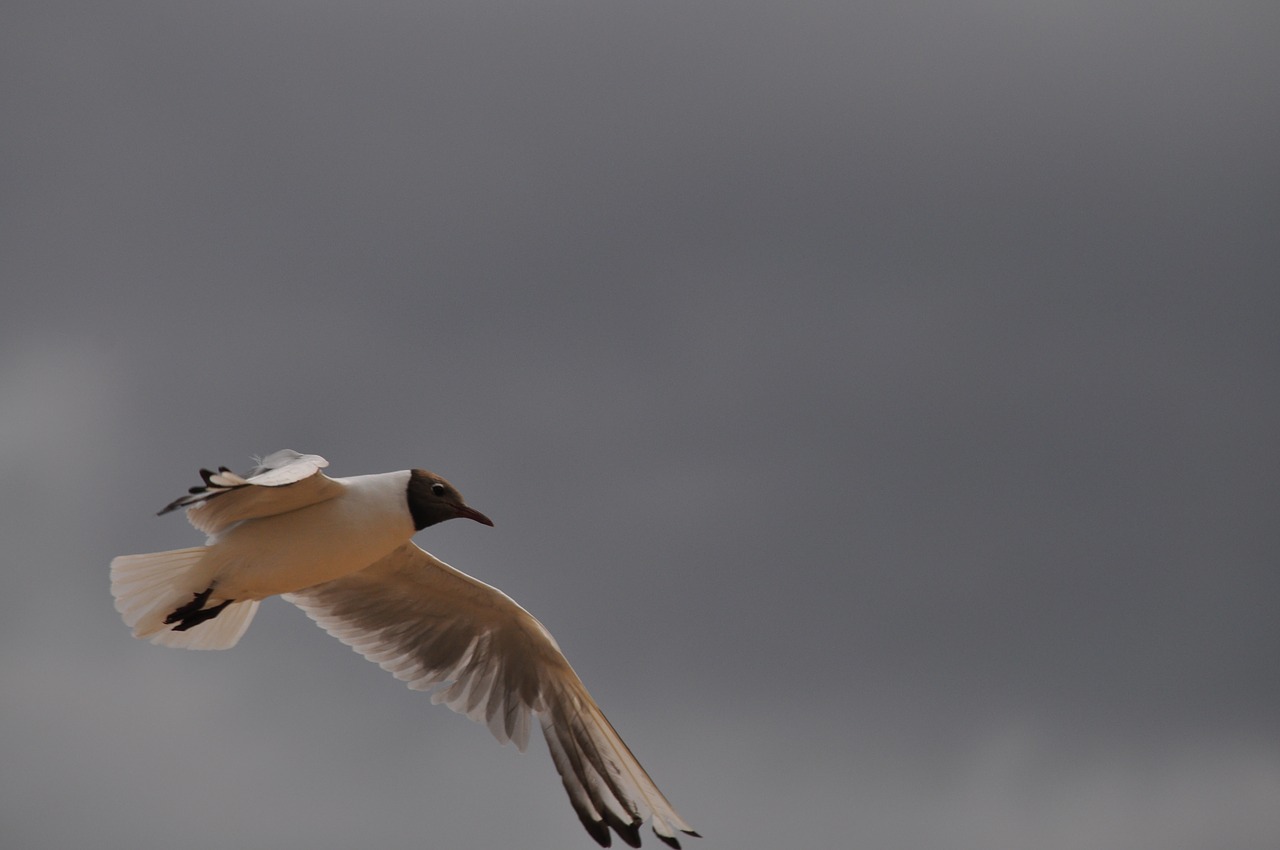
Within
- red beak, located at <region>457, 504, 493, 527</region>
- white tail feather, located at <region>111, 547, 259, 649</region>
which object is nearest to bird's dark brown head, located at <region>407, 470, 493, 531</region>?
red beak, located at <region>457, 504, 493, 527</region>

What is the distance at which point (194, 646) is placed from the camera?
866 centimetres

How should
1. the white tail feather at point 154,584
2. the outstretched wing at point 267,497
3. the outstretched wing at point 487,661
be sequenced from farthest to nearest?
the outstretched wing at point 487,661 < the white tail feather at point 154,584 < the outstretched wing at point 267,497

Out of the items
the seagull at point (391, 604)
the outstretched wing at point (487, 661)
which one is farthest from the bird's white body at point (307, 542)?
the outstretched wing at point (487, 661)

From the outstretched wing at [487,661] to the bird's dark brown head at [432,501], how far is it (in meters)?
0.66

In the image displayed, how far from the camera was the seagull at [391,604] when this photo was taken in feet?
26.3

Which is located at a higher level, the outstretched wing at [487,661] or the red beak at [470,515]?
the red beak at [470,515]

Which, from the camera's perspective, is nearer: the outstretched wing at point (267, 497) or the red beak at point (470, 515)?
the outstretched wing at point (267, 497)

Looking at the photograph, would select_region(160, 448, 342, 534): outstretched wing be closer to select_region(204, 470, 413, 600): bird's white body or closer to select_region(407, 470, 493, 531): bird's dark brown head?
select_region(204, 470, 413, 600): bird's white body

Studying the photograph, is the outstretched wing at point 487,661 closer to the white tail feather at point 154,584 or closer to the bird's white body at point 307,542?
the bird's white body at point 307,542

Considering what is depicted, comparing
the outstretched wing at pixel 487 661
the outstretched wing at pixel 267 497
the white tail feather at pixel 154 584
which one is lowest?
the outstretched wing at pixel 487 661

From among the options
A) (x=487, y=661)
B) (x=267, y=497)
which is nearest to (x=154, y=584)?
(x=267, y=497)

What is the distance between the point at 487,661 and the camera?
9.45 m

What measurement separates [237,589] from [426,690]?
70.9 inches

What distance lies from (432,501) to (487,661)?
1485 mm
